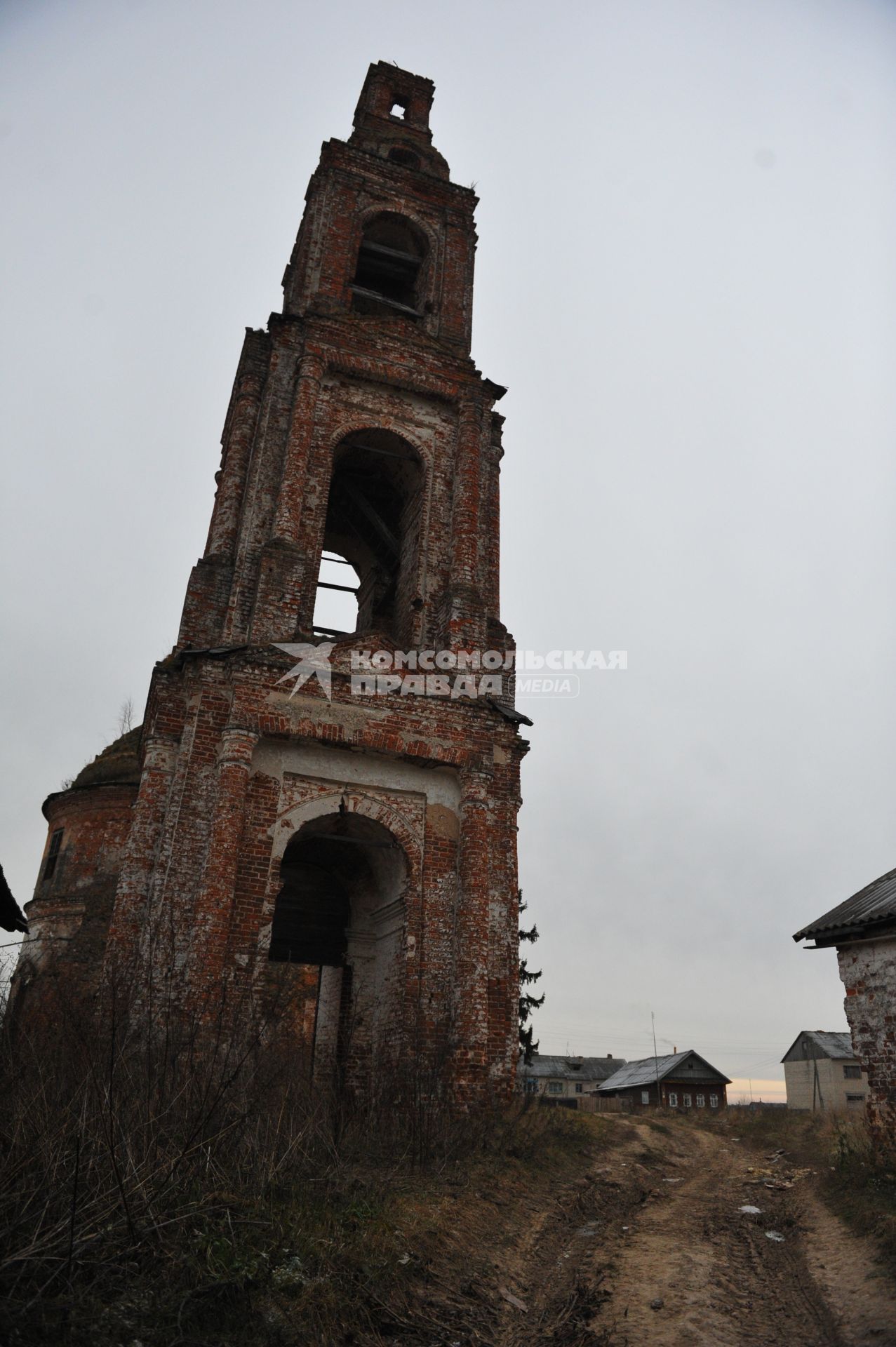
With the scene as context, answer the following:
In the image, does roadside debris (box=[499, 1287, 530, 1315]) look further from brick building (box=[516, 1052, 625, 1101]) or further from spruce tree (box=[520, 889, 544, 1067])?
brick building (box=[516, 1052, 625, 1101])

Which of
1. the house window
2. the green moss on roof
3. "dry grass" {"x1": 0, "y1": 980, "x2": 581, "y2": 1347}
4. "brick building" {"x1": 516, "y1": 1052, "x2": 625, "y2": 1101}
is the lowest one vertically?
→ "brick building" {"x1": 516, "y1": 1052, "x2": 625, "y2": 1101}

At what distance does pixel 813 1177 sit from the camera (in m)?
9.32

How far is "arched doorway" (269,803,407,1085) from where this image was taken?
10.4 meters

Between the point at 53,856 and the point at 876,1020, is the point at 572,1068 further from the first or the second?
the point at 876,1020

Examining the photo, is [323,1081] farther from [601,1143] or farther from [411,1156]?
[601,1143]

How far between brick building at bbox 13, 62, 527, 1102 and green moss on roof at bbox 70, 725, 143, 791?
483 cm

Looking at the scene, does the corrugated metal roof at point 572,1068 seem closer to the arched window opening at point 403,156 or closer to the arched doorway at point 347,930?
the arched doorway at point 347,930

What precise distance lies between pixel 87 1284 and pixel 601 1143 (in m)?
9.20

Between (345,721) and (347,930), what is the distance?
3173 mm

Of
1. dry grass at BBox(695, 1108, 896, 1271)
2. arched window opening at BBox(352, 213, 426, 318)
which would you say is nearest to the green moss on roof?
arched window opening at BBox(352, 213, 426, 318)

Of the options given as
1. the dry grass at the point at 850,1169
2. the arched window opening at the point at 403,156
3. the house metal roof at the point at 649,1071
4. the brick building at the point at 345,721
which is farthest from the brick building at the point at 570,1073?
the arched window opening at the point at 403,156

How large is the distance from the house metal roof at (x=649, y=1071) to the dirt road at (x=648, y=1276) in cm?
3360

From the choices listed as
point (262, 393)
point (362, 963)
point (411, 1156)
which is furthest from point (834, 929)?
point (262, 393)

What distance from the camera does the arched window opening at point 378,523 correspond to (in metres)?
13.0
